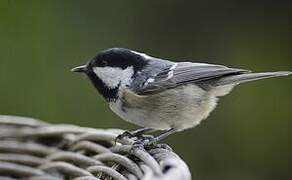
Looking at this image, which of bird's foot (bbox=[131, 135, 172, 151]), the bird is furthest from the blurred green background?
bird's foot (bbox=[131, 135, 172, 151])

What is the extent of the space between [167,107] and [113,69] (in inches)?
6.2

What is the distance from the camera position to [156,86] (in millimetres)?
1564

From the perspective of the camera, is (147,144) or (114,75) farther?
(114,75)

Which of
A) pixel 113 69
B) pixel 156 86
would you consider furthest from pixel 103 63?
pixel 156 86

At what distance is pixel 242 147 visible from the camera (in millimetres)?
2760

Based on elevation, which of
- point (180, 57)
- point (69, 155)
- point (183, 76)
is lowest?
point (180, 57)

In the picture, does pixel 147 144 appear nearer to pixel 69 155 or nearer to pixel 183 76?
pixel 69 155

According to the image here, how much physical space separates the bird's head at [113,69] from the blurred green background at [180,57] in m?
1.10

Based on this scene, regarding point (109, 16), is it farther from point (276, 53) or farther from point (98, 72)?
point (98, 72)

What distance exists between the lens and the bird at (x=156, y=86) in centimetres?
150

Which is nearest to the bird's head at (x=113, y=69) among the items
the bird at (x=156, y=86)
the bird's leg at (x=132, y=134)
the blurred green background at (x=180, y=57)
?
the bird at (x=156, y=86)

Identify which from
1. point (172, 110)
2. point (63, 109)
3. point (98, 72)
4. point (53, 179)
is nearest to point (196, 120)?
point (172, 110)

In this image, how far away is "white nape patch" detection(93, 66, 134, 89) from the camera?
1509mm

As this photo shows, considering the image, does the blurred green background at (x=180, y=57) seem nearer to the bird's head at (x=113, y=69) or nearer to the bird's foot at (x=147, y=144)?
the bird's head at (x=113, y=69)
